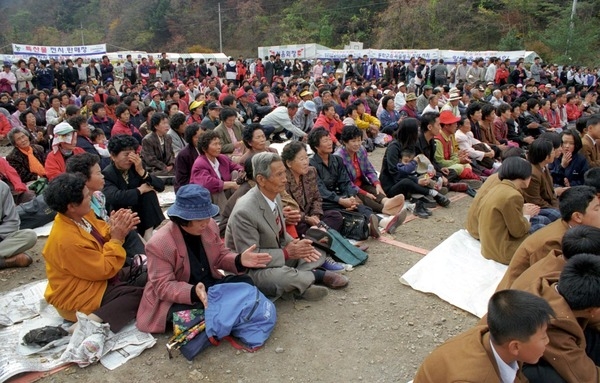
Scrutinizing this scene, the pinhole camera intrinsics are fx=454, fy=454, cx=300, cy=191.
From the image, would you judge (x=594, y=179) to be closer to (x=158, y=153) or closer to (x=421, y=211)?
(x=421, y=211)

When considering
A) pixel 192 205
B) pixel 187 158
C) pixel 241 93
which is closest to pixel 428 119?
pixel 187 158

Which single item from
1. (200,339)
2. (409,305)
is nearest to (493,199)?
(409,305)

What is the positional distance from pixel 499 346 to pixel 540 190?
11.9ft

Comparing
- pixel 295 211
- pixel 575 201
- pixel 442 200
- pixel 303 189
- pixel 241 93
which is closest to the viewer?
pixel 575 201

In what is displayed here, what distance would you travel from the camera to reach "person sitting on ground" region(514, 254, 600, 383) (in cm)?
225

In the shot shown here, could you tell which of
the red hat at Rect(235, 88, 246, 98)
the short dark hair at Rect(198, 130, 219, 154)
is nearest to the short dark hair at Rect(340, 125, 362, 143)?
the short dark hair at Rect(198, 130, 219, 154)

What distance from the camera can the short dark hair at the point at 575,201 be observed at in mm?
3199

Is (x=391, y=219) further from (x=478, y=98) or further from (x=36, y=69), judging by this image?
(x=36, y=69)

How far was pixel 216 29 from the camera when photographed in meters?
50.7

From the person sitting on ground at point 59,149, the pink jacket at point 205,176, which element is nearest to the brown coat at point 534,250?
the pink jacket at point 205,176

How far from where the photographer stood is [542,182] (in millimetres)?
5035

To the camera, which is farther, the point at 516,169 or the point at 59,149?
the point at 59,149

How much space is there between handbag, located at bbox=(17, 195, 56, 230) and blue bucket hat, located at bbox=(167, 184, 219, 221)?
10.4 ft

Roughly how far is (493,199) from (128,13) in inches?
2394
